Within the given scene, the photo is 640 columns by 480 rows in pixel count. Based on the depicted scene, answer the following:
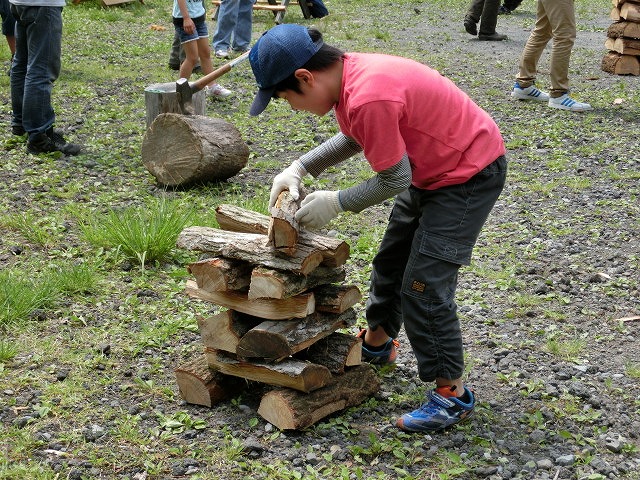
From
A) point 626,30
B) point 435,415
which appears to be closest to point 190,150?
point 435,415

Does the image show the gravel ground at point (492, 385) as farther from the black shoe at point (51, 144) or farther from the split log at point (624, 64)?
the split log at point (624, 64)

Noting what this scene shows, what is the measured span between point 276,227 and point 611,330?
85.2 inches

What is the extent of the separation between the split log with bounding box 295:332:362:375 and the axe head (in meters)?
3.91

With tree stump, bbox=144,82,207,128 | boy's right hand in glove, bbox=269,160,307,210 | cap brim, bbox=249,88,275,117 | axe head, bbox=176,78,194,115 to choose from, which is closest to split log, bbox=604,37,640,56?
tree stump, bbox=144,82,207,128

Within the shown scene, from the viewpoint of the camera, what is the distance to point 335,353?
360 centimetres

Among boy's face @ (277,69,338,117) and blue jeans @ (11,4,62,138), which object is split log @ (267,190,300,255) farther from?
blue jeans @ (11,4,62,138)

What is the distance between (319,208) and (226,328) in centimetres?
71

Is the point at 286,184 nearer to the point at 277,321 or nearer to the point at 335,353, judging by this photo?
the point at 277,321

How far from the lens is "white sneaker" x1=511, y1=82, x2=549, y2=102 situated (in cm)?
928

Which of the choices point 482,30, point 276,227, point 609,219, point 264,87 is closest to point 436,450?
point 276,227

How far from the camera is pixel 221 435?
11.2 ft

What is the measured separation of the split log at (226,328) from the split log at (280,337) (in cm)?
7

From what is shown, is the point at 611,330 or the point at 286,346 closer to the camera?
the point at 286,346

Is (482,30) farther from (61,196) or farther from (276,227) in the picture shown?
(276,227)
